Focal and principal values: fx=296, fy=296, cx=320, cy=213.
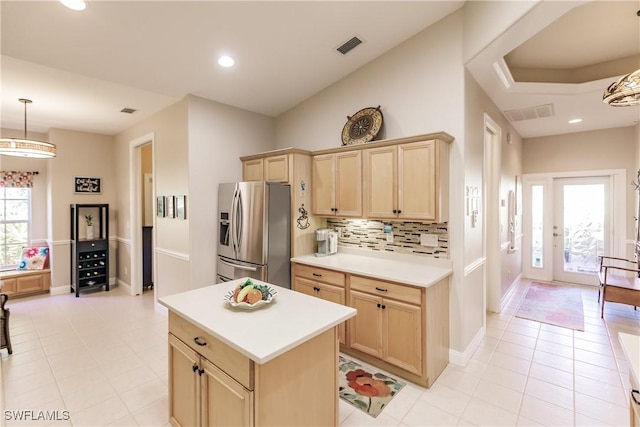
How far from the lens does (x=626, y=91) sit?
226 cm

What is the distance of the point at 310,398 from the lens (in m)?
1.63

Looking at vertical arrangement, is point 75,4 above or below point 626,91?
above

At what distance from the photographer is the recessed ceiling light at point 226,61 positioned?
308cm

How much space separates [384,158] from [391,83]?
979mm

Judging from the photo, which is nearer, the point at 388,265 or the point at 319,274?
the point at 388,265

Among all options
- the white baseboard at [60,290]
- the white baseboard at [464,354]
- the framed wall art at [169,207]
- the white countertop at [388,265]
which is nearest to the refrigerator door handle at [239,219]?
the white countertop at [388,265]

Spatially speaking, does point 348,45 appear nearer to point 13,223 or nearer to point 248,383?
point 248,383

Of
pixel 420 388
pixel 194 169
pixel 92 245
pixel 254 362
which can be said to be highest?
pixel 194 169

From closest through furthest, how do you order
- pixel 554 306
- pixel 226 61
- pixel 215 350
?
pixel 215 350 < pixel 226 61 < pixel 554 306

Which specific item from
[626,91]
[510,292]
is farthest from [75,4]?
[510,292]

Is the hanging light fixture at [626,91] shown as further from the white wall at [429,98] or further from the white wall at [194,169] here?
the white wall at [194,169]

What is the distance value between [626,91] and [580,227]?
4.35m

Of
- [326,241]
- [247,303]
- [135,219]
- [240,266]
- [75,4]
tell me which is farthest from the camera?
[135,219]

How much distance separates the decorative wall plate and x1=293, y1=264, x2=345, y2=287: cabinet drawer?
1.52m
